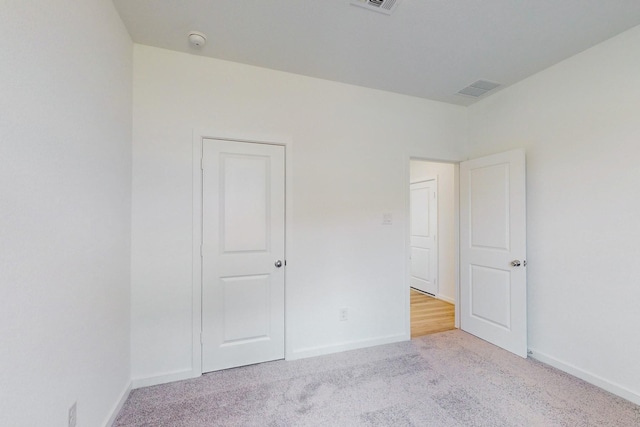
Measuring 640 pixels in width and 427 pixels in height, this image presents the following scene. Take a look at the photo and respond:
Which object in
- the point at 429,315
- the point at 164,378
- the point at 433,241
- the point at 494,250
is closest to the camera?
the point at 164,378

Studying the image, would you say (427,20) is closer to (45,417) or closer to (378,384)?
(378,384)

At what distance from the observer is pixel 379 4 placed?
1.80 m

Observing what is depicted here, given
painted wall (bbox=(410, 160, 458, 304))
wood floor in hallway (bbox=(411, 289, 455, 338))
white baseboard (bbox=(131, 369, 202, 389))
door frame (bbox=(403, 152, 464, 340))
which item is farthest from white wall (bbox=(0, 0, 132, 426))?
painted wall (bbox=(410, 160, 458, 304))

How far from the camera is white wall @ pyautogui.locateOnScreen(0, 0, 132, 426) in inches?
38.8

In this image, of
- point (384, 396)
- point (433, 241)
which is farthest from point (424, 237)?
point (384, 396)

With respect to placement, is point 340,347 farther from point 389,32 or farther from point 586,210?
point 389,32

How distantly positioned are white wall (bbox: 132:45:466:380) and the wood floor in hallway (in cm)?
47

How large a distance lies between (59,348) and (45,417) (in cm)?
26

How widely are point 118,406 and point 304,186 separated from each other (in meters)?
2.12

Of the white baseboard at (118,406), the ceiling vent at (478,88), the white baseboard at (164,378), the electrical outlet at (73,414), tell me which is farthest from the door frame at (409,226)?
the electrical outlet at (73,414)

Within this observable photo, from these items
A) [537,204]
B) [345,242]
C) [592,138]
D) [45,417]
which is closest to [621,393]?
[537,204]

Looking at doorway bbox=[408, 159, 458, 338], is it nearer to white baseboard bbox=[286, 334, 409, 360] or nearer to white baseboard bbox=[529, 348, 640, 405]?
white baseboard bbox=[286, 334, 409, 360]

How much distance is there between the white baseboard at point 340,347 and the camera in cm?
261

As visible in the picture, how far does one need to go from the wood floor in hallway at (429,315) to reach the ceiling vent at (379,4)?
3063mm
